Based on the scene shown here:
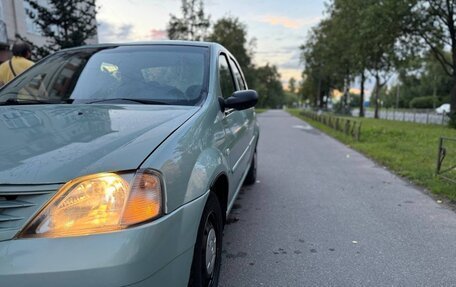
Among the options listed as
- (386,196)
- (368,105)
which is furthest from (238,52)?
(368,105)

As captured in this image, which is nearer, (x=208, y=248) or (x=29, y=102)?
(x=208, y=248)

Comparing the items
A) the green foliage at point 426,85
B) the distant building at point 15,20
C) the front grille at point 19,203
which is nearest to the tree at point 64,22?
the distant building at point 15,20

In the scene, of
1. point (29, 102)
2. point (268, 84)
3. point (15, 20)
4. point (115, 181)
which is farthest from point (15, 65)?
point (268, 84)

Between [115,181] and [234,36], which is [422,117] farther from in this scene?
[115,181]

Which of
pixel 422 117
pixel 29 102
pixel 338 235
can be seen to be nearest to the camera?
pixel 29 102

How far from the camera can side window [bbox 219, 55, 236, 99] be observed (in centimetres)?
378

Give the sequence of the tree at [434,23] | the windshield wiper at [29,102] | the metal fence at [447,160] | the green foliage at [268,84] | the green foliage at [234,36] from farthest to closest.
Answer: the green foliage at [268,84], the green foliage at [234,36], the tree at [434,23], the metal fence at [447,160], the windshield wiper at [29,102]

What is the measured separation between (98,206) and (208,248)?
1038 mm

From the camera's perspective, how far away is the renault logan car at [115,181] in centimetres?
173

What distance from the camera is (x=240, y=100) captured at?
11.1 feet

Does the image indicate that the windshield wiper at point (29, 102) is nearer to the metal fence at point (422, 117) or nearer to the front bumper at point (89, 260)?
the front bumper at point (89, 260)

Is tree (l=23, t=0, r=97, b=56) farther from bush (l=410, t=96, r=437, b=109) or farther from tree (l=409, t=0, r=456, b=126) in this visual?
bush (l=410, t=96, r=437, b=109)

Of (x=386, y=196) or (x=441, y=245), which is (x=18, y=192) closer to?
(x=441, y=245)

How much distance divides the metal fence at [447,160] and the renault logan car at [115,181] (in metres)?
5.18
